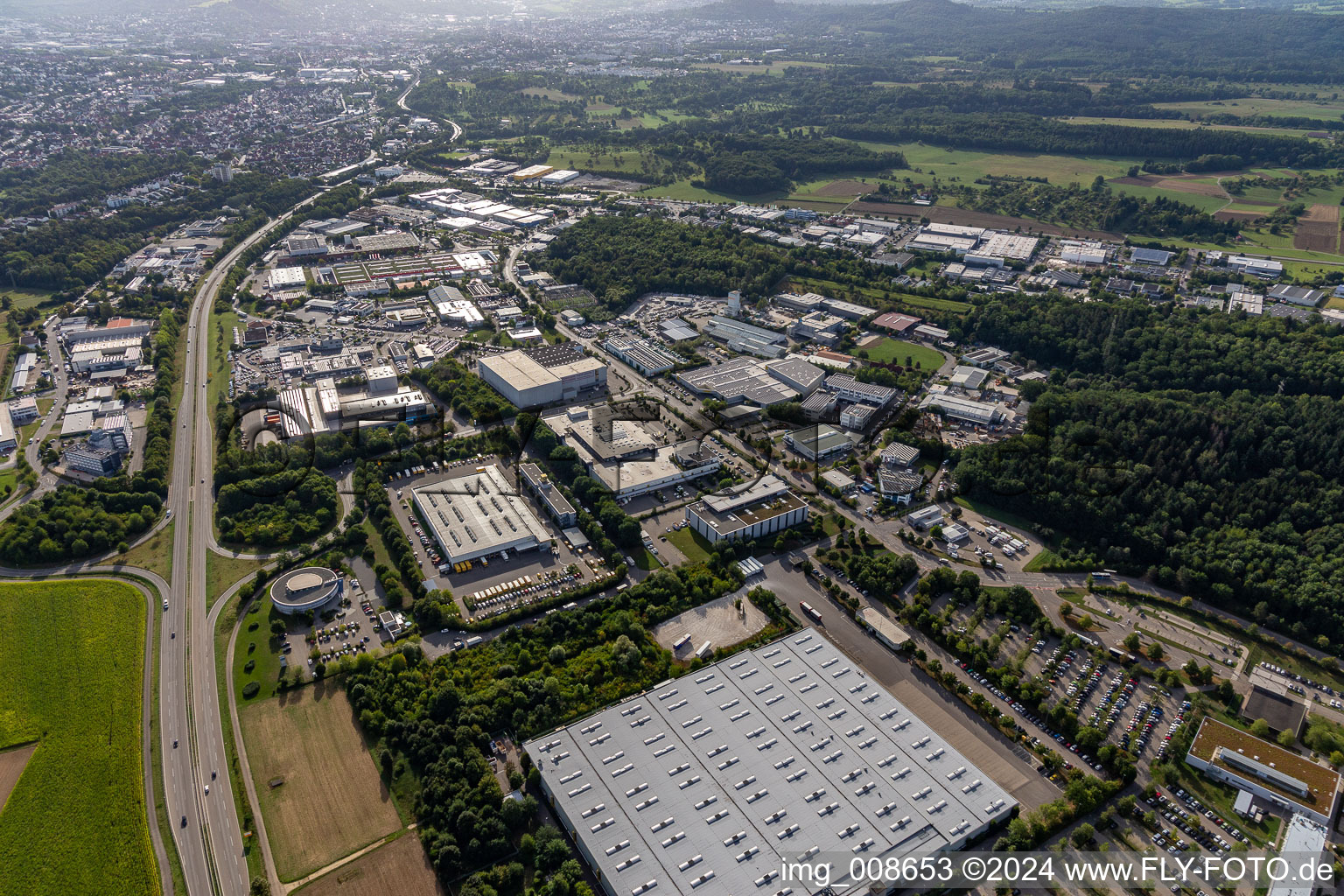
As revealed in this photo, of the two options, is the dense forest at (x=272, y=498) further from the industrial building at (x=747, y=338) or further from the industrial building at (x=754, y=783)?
the industrial building at (x=747, y=338)

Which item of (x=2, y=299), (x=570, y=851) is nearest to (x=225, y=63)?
(x=2, y=299)

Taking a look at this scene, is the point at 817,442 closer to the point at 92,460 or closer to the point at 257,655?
the point at 257,655

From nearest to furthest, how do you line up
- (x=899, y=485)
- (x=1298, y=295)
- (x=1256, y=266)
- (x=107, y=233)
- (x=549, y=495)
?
(x=549, y=495) → (x=899, y=485) → (x=1298, y=295) → (x=1256, y=266) → (x=107, y=233)

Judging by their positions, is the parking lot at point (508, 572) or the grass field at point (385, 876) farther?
the parking lot at point (508, 572)

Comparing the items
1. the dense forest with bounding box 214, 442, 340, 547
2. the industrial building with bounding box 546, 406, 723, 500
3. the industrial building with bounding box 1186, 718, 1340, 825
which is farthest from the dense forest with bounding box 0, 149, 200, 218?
the industrial building with bounding box 1186, 718, 1340, 825

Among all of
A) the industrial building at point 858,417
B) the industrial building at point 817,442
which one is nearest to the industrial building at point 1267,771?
the industrial building at point 817,442

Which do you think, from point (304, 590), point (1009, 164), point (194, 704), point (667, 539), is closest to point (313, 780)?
point (194, 704)

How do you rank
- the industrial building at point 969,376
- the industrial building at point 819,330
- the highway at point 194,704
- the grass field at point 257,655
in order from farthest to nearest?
the industrial building at point 819,330 < the industrial building at point 969,376 < the grass field at point 257,655 < the highway at point 194,704
